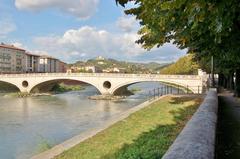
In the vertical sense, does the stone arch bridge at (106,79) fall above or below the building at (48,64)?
below

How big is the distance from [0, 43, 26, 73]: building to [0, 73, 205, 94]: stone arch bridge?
4776 cm

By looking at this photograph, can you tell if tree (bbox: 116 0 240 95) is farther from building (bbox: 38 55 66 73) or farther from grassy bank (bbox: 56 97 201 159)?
building (bbox: 38 55 66 73)

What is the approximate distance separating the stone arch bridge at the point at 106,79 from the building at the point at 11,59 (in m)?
47.8

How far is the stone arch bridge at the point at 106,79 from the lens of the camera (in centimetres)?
5516

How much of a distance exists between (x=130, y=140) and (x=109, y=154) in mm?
1926

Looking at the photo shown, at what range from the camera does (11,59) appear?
122250 mm

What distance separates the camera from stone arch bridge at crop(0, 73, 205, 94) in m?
55.2

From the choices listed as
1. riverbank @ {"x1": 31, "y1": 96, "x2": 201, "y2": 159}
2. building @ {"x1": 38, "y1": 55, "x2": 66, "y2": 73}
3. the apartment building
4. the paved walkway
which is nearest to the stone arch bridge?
riverbank @ {"x1": 31, "y1": 96, "x2": 201, "y2": 159}

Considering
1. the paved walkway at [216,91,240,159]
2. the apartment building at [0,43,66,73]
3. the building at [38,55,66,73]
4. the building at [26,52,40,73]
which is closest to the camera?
the paved walkway at [216,91,240,159]

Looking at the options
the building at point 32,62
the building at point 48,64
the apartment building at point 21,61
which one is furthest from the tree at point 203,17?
the building at point 48,64

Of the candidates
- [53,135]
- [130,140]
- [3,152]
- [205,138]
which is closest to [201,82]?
[53,135]

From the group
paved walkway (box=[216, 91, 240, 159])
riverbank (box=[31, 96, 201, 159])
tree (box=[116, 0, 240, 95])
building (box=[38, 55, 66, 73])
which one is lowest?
riverbank (box=[31, 96, 201, 159])

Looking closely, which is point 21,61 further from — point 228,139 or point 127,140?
point 228,139

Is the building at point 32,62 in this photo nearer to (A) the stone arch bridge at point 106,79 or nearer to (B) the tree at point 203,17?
(A) the stone arch bridge at point 106,79
